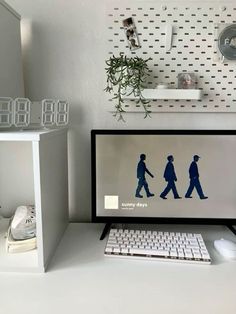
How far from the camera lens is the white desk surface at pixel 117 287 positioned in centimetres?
68

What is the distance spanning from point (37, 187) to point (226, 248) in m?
0.68

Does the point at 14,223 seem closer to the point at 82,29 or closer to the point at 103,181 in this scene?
the point at 103,181

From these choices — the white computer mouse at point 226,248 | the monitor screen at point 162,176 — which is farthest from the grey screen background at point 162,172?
the white computer mouse at point 226,248

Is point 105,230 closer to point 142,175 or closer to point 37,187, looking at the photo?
point 142,175

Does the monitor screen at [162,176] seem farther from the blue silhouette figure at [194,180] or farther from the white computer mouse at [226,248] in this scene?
the white computer mouse at [226,248]

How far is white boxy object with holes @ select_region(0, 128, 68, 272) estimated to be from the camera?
31.8 inches

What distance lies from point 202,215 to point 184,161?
0.77 feet

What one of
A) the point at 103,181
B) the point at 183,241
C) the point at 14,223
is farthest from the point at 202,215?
the point at 14,223

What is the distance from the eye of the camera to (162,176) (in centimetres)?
109

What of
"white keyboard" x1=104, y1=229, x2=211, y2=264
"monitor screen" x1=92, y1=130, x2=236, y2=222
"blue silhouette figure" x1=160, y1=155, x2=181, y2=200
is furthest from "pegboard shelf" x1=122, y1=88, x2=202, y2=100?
"white keyboard" x1=104, y1=229, x2=211, y2=264

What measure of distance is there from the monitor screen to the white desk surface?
196 millimetres

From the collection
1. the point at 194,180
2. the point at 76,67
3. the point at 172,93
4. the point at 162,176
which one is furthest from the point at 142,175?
the point at 76,67

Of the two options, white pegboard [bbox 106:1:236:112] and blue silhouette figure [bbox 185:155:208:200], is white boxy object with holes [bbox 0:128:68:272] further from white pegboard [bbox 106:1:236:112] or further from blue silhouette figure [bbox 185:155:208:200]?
blue silhouette figure [bbox 185:155:208:200]

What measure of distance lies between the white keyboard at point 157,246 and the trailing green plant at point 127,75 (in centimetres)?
51
